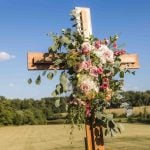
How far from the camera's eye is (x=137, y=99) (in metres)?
109

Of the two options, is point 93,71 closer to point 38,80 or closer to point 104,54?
point 104,54

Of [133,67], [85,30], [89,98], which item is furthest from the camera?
[133,67]

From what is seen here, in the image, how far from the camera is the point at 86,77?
5230 mm

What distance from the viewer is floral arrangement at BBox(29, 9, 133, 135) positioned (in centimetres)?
520

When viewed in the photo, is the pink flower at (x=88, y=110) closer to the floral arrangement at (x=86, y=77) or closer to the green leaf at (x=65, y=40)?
the floral arrangement at (x=86, y=77)

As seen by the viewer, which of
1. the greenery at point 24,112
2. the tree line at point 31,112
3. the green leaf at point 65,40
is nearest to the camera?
the green leaf at point 65,40

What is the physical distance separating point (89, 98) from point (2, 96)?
116 metres

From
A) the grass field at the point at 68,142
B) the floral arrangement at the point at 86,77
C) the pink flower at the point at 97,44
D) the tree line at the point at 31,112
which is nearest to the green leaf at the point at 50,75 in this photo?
the floral arrangement at the point at 86,77

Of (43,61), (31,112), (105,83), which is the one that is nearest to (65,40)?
(43,61)

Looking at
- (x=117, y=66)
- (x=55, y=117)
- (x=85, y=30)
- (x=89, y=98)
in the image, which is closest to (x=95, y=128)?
(x=89, y=98)

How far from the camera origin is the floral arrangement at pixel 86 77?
5.20m

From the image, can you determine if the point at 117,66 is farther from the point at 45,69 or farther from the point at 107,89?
the point at 45,69

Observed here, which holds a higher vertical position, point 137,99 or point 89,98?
point 137,99

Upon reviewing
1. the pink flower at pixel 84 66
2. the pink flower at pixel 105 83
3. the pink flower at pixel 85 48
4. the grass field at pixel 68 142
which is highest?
the pink flower at pixel 85 48
